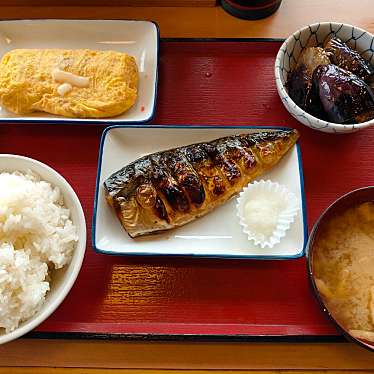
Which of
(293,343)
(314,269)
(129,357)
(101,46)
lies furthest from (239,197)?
(101,46)

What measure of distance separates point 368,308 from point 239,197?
484mm

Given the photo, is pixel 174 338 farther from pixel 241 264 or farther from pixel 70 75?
pixel 70 75

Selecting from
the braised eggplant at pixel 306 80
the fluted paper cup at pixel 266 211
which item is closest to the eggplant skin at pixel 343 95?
the braised eggplant at pixel 306 80

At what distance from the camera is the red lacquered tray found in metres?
1.38

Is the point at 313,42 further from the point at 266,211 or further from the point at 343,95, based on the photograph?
the point at 266,211

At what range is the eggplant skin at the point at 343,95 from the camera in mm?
1481

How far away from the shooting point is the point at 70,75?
1.70m

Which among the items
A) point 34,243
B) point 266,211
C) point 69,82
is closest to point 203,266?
point 266,211

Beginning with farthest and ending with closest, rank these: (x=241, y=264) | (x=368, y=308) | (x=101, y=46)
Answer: (x=101, y=46) < (x=241, y=264) < (x=368, y=308)

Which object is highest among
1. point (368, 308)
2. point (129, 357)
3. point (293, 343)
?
point (368, 308)

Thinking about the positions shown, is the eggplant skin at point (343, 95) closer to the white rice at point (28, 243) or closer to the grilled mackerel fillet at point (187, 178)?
the grilled mackerel fillet at point (187, 178)

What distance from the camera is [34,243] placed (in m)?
1.35

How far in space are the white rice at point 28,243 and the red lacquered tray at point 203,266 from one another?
12cm

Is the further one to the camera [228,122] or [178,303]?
[228,122]
